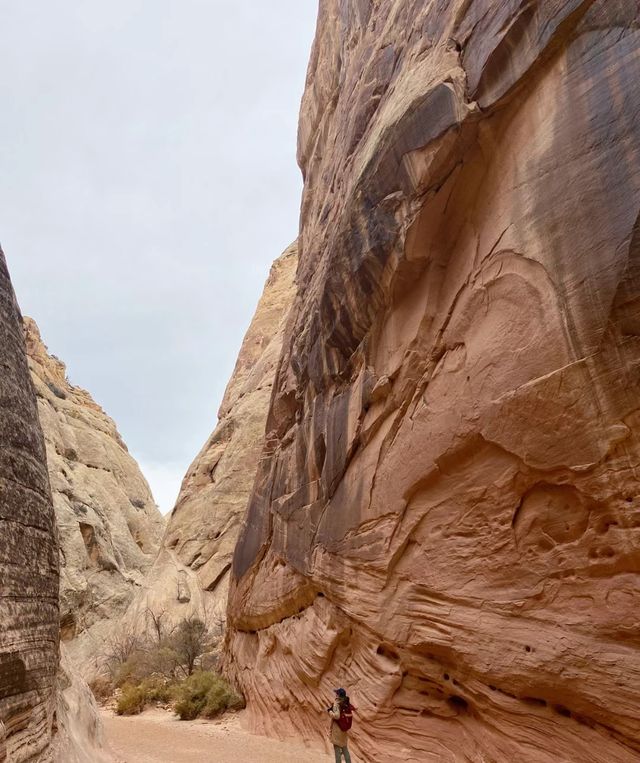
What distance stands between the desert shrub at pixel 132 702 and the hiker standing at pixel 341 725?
11.1 m

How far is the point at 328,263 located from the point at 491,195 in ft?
14.9

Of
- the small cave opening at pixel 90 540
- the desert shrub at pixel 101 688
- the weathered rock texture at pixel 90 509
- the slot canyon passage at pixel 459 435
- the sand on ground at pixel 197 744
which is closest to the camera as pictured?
the slot canyon passage at pixel 459 435

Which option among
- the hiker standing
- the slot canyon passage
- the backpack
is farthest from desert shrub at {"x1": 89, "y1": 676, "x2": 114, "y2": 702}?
the backpack

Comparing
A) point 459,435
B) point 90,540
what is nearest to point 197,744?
point 459,435

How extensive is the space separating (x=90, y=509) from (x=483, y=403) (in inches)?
1249

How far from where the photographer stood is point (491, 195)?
7.89 m

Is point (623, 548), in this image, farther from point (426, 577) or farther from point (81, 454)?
point (81, 454)

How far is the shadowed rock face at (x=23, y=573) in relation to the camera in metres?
5.05

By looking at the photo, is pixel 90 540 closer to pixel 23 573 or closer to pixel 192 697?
pixel 192 697

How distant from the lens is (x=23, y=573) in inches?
224

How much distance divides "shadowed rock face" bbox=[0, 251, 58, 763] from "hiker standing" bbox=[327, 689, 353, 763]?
4.05 meters

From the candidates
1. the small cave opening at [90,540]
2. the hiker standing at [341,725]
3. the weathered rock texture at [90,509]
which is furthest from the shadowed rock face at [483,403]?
the small cave opening at [90,540]

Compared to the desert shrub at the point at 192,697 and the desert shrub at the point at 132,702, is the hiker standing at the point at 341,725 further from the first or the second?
the desert shrub at the point at 132,702

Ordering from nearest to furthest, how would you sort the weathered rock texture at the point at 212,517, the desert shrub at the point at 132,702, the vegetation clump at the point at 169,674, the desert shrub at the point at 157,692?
the vegetation clump at the point at 169,674
the desert shrub at the point at 132,702
the desert shrub at the point at 157,692
the weathered rock texture at the point at 212,517
